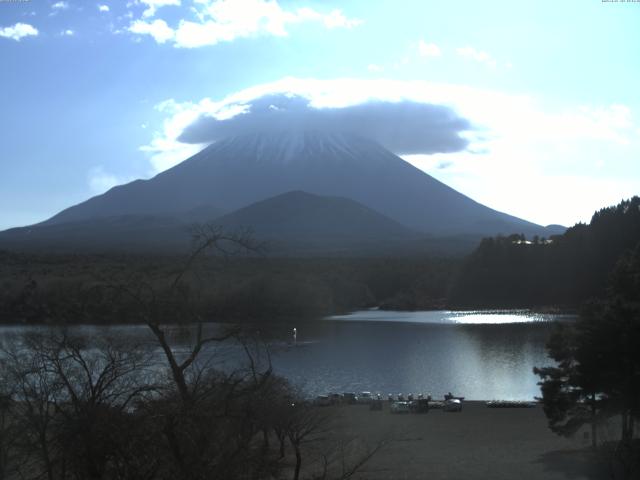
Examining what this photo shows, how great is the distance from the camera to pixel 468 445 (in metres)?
12.0

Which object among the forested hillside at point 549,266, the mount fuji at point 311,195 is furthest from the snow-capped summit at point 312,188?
the forested hillside at point 549,266

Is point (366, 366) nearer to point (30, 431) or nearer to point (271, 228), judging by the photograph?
point (30, 431)

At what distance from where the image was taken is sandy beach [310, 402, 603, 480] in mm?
9727

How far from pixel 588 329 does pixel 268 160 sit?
97.1m

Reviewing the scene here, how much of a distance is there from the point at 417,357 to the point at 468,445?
1273 cm

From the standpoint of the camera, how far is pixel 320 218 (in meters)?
85.8

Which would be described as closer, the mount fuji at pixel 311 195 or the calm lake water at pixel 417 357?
the calm lake water at pixel 417 357

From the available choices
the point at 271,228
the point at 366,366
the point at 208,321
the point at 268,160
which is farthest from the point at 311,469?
the point at 268,160

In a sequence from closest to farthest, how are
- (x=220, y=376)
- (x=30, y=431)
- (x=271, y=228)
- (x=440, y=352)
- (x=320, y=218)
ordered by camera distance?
(x=220, y=376) → (x=30, y=431) → (x=440, y=352) → (x=271, y=228) → (x=320, y=218)

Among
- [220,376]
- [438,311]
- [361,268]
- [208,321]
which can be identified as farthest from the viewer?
[361,268]

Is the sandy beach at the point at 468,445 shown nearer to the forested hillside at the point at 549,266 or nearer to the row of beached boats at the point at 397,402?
the row of beached boats at the point at 397,402

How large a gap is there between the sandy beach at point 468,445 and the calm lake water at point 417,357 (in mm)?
2111

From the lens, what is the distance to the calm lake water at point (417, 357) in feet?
62.5

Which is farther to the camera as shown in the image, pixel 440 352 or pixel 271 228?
pixel 271 228
